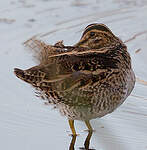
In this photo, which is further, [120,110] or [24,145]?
[120,110]

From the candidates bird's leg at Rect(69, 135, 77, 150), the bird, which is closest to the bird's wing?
the bird

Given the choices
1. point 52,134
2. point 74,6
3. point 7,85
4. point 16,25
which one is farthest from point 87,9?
point 52,134

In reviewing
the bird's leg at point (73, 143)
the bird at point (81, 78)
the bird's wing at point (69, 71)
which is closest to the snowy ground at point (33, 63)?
the bird's leg at point (73, 143)

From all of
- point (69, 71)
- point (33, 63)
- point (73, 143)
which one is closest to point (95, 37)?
point (69, 71)

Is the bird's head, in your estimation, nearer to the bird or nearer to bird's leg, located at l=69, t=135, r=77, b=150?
the bird

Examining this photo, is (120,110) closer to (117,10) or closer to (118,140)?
(118,140)

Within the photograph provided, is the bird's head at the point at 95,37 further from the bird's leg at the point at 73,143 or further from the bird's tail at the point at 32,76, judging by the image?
the bird's leg at the point at 73,143

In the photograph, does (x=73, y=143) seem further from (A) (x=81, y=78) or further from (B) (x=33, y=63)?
(B) (x=33, y=63)
